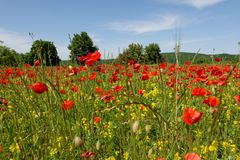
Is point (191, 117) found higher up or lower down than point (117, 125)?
higher up

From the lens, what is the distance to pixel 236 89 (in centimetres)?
547

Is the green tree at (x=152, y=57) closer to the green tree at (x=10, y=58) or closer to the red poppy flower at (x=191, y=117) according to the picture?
the red poppy flower at (x=191, y=117)

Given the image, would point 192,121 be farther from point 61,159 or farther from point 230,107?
point 230,107

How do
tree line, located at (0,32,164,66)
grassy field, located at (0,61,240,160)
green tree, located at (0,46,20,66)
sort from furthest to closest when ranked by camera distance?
green tree, located at (0,46,20,66)
tree line, located at (0,32,164,66)
grassy field, located at (0,61,240,160)

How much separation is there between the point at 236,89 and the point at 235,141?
2.40m

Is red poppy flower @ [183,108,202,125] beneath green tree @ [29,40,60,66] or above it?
beneath

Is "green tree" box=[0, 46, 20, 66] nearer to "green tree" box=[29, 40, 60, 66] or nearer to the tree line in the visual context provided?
the tree line

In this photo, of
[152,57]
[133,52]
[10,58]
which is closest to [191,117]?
[133,52]

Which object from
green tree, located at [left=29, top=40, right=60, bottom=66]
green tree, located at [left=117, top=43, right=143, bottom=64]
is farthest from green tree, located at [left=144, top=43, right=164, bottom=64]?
green tree, located at [left=29, top=40, right=60, bottom=66]

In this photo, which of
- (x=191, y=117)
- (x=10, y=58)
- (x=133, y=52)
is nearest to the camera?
(x=191, y=117)

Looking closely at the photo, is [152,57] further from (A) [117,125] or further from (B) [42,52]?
(B) [42,52]

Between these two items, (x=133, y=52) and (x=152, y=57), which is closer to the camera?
(x=133, y=52)

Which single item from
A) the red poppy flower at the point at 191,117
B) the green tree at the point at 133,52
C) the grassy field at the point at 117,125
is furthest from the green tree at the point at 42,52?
the red poppy flower at the point at 191,117

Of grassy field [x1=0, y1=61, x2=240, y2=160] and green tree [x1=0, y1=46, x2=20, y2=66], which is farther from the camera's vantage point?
green tree [x1=0, y1=46, x2=20, y2=66]
